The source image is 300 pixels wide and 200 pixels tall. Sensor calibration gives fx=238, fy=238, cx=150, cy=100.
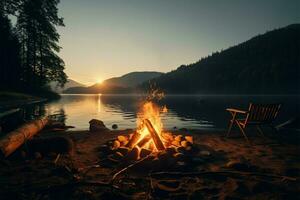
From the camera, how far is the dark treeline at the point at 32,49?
39403mm

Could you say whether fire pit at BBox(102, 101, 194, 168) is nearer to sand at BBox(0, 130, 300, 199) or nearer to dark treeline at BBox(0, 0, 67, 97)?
sand at BBox(0, 130, 300, 199)

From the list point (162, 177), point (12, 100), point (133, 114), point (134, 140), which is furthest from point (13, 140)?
point (12, 100)

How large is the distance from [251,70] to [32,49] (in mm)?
136380

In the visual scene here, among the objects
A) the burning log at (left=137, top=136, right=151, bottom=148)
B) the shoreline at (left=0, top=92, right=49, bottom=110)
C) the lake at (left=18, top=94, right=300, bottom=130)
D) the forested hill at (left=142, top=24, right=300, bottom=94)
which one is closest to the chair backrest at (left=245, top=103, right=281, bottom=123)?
the burning log at (left=137, top=136, right=151, bottom=148)

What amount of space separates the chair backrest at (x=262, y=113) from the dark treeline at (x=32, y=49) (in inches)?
1548

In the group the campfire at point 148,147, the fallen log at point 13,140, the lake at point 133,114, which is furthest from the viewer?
the lake at point 133,114

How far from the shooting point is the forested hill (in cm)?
13450

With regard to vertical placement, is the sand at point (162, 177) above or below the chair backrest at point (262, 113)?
below

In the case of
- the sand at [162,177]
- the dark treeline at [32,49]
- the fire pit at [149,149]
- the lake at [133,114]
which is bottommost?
the lake at [133,114]

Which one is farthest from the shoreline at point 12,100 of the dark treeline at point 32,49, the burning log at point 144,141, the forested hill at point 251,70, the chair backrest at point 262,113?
the forested hill at point 251,70

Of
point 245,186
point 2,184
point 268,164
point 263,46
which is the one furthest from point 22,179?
point 263,46

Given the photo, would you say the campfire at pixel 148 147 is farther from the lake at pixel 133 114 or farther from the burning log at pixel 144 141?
the lake at pixel 133 114

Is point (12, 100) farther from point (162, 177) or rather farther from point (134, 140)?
point (162, 177)

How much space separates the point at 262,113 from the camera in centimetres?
845
